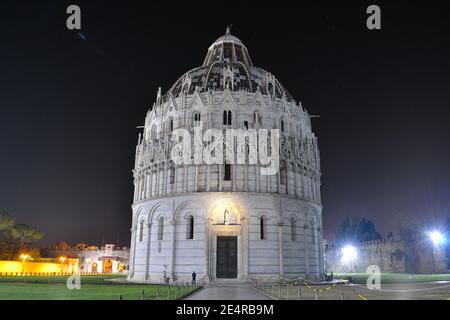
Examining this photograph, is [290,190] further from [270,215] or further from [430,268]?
[430,268]

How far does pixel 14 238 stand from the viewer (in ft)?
337

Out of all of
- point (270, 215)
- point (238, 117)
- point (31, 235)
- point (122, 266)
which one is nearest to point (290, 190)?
point (270, 215)

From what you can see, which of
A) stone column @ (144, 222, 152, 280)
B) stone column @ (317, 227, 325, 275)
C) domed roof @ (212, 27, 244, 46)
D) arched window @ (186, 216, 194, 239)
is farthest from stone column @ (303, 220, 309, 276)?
domed roof @ (212, 27, 244, 46)

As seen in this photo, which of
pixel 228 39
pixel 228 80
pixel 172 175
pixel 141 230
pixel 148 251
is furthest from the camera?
pixel 228 39

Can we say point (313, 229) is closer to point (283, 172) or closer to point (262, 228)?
point (283, 172)

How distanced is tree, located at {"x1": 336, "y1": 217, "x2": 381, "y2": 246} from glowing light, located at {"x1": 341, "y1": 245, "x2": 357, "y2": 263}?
42.3ft

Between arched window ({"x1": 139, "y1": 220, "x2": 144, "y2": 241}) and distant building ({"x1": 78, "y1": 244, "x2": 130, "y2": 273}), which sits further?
distant building ({"x1": 78, "y1": 244, "x2": 130, "y2": 273})

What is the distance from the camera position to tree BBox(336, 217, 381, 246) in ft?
344

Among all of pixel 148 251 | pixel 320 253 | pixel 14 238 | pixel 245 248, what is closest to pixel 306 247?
pixel 320 253

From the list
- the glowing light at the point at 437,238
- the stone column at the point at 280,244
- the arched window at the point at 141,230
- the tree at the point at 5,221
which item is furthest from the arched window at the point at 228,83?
the tree at the point at 5,221

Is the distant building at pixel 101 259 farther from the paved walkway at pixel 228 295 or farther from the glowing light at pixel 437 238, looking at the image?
the paved walkway at pixel 228 295

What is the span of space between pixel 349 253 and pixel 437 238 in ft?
94.0

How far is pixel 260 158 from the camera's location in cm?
4294

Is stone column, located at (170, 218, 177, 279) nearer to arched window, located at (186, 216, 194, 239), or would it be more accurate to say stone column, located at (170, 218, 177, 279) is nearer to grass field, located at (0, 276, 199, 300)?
arched window, located at (186, 216, 194, 239)
